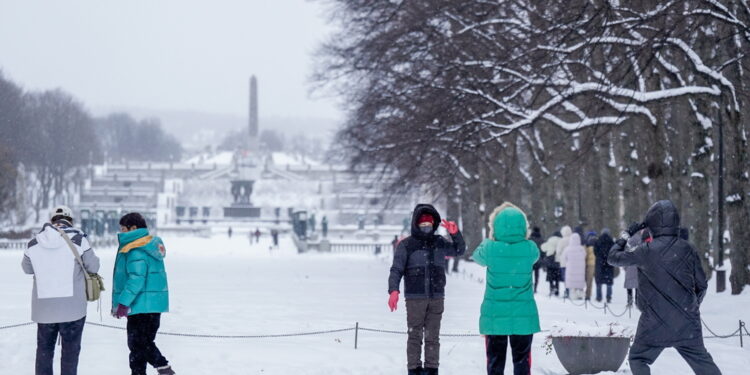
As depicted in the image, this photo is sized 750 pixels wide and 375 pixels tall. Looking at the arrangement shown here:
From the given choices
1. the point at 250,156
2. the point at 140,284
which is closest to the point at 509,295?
the point at 140,284

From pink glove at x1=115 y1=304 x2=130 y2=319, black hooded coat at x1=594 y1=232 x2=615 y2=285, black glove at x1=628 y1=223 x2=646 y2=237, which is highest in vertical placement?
black glove at x1=628 y1=223 x2=646 y2=237

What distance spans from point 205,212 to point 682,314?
95.8 metres

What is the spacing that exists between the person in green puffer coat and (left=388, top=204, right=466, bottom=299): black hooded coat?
0.65 metres

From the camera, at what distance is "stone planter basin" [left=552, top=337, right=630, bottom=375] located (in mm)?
10203

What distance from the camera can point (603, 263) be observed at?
2033 centimetres

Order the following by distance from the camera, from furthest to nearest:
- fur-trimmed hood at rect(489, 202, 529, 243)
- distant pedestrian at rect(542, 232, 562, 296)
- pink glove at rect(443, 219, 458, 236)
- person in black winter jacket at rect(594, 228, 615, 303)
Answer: distant pedestrian at rect(542, 232, 562, 296)
person in black winter jacket at rect(594, 228, 615, 303)
pink glove at rect(443, 219, 458, 236)
fur-trimmed hood at rect(489, 202, 529, 243)

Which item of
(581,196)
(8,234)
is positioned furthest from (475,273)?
(8,234)

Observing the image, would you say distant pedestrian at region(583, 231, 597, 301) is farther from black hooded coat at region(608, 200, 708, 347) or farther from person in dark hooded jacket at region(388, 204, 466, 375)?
black hooded coat at region(608, 200, 708, 347)

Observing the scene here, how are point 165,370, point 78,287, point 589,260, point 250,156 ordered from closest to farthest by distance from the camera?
point 78,287, point 165,370, point 589,260, point 250,156

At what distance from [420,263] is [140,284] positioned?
2.32 meters

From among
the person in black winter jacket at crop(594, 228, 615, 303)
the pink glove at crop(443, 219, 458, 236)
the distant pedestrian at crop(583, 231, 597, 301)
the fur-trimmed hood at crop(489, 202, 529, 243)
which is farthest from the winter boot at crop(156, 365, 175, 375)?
the distant pedestrian at crop(583, 231, 597, 301)

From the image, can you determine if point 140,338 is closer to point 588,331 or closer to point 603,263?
point 588,331

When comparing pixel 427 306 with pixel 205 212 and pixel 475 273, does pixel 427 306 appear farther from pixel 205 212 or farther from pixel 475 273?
pixel 205 212

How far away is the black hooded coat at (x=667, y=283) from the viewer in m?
7.88
